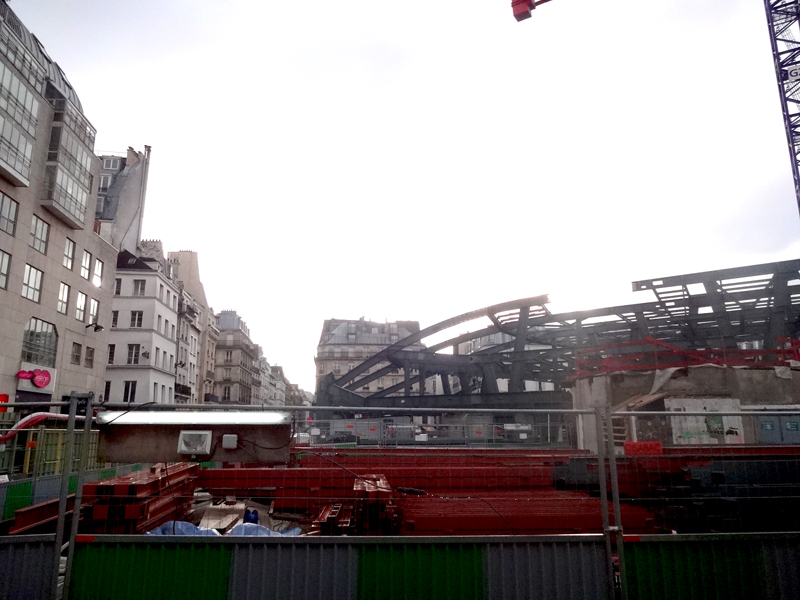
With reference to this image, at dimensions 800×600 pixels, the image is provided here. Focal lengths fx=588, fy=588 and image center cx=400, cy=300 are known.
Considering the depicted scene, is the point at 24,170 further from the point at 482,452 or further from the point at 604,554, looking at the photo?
the point at 604,554

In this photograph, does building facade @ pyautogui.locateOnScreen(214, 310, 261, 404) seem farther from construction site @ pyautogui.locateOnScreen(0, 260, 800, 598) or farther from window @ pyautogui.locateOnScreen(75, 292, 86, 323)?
construction site @ pyautogui.locateOnScreen(0, 260, 800, 598)

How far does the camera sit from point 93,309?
37812 millimetres

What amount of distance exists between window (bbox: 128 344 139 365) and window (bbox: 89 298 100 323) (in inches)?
442

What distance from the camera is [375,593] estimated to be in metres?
5.36

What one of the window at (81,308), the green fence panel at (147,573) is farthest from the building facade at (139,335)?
the green fence panel at (147,573)

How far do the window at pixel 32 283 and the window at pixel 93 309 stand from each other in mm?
5584

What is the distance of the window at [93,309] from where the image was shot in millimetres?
37312

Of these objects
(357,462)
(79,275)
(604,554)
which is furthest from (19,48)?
(604,554)

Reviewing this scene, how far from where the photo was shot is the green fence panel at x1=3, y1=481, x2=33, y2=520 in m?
9.78

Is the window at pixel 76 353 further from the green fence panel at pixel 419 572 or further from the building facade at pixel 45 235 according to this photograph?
the green fence panel at pixel 419 572

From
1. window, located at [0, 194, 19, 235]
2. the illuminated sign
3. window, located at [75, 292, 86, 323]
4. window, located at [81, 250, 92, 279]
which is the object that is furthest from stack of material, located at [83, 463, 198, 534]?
window, located at [81, 250, 92, 279]

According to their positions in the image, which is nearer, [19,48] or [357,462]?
[357,462]

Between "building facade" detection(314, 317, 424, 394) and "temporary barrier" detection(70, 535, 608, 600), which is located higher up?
"building facade" detection(314, 317, 424, 394)

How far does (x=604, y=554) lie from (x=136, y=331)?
163 ft
